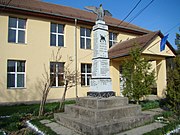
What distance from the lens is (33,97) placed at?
1343cm

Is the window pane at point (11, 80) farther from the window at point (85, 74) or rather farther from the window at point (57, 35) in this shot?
the window at point (85, 74)

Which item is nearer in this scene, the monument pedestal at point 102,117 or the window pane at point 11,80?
the monument pedestal at point 102,117

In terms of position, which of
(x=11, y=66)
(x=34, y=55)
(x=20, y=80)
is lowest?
(x=20, y=80)

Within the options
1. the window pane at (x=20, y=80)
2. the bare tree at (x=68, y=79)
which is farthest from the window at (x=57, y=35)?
the window pane at (x=20, y=80)

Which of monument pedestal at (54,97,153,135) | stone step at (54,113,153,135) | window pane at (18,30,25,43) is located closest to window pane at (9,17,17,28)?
window pane at (18,30,25,43)

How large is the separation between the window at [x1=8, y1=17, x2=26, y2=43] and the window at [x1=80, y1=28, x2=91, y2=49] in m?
5.18

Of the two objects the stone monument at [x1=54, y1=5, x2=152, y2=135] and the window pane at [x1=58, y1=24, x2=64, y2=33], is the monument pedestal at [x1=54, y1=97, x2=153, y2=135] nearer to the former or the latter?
the stone monument at [x1=54, y1=5, x2=152, y2=135]

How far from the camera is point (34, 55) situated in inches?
541

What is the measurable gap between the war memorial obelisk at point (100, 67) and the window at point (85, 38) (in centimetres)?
828

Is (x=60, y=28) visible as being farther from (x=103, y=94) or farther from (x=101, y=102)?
(x=101, y=102)

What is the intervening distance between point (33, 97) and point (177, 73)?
408 inches

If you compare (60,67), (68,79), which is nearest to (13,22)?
(60,67)

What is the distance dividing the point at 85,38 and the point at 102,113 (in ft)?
37.3

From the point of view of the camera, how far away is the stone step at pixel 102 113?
18.8 ft
